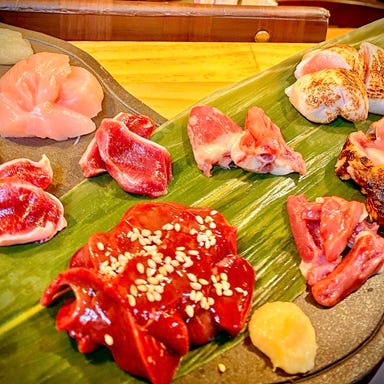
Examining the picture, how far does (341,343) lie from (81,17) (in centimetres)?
293

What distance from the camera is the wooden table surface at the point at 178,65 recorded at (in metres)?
4.25

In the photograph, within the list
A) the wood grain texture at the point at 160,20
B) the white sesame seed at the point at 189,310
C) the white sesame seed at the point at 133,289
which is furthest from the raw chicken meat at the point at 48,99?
the white sesame seed at the point at 189,310

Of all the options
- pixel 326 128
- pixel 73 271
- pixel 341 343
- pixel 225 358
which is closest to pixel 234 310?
pixel 225 358

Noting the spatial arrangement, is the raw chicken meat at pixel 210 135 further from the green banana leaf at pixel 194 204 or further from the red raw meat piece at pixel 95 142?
the red raw meat piece at pixel 95 142

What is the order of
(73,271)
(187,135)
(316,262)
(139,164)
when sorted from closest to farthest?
(73,271) → (316,262) → (139,164) → (187,135)

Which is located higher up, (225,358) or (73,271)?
(73,271)

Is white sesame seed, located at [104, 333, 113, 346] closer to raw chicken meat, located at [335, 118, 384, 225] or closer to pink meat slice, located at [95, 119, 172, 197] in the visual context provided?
pink meat slice, located at [95, 119, 172, 197]

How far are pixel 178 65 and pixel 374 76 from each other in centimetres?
129

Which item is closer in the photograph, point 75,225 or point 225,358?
point 225,358

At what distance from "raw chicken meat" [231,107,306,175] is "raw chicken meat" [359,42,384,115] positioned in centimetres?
78

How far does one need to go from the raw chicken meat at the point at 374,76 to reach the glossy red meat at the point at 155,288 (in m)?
1.50

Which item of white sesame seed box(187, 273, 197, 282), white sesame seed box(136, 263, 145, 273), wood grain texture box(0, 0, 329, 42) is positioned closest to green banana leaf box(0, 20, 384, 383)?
white sesame seed box(187, 273, 197, 282)

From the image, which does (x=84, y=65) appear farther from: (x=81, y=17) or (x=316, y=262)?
(x=316, y=262)

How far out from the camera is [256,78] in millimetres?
4246
